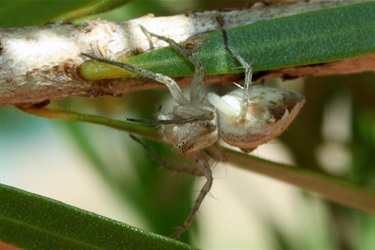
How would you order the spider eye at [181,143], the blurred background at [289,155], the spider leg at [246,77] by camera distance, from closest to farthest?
1. the spider leg at [246,77]
2. the spider eye at [181,143]
3. the blurred background at [289,155]

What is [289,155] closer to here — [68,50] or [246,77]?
[246,77]

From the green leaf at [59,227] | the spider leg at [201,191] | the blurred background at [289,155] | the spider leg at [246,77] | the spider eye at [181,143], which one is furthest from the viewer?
the blurred background at [289,155]

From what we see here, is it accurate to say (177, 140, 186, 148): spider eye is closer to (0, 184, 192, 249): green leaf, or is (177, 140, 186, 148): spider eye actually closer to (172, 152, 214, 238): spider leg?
(172, 152, 214, 238): spider leg

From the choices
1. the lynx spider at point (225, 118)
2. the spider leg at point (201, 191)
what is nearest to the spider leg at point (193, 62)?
the lynx spider at point (225, 118)

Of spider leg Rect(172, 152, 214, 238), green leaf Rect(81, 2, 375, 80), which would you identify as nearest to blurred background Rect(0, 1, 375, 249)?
spider leg Rect(172, 152, 214, 238)

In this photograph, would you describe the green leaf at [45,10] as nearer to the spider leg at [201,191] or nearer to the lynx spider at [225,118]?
the lynx spider at [225,118]

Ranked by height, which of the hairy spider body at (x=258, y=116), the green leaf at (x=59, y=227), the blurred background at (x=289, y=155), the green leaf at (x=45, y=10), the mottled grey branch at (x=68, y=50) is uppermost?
the green leaf at (x=45, y=10)
